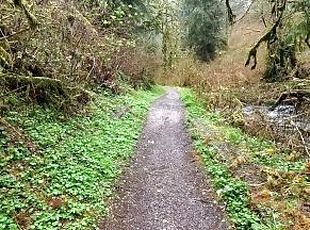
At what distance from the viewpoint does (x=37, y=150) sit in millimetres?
8148

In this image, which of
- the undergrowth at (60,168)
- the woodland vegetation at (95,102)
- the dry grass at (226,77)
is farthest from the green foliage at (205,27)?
the undergrowth at (60,168)

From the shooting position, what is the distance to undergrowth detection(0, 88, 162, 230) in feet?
20.1

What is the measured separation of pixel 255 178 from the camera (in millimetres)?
8148

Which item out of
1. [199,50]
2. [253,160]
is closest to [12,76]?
[253,160]

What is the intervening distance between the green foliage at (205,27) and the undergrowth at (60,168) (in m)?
21.1

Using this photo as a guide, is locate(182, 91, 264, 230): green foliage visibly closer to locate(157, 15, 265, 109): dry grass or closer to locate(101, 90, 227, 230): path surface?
locate(101, 90, 227, 230): path surface

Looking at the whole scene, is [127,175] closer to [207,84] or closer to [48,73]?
[48,73]

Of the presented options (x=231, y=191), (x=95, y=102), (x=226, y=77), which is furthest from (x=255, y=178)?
(x=226, y=77)

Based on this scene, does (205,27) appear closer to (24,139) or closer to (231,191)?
(24,139)

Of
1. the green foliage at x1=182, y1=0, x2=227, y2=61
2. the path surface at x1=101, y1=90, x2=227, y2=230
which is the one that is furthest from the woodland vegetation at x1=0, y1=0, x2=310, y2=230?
the green foliage at x1=182, y1=0, x2=227, y2=61

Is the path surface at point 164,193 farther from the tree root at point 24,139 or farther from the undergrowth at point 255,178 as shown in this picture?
the tree root at point 24,139

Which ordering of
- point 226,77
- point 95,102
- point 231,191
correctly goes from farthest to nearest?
1. point 226,77
2. point 95,102
3. point 231,191

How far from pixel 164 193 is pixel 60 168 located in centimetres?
209

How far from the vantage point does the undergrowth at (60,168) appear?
6.14 m
